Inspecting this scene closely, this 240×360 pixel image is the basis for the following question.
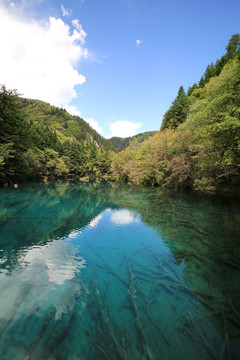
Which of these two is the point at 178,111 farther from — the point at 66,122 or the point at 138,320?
the point at 66,122

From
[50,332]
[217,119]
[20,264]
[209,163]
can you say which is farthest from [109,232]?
[209,163]

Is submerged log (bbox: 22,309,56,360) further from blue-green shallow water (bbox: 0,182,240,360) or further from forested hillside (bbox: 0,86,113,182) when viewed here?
forested hillside (bbox: 0,86,113,182)

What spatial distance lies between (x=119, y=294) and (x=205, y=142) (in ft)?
56.5

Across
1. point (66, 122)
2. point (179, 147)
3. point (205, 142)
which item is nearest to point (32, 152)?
point (179, 147)

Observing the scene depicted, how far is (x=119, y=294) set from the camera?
176 inches

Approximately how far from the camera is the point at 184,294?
4.44 m

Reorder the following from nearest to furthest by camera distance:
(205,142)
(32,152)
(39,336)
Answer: (39,336) < (205,142) < (32,152)

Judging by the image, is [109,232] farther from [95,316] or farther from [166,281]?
[95,316]

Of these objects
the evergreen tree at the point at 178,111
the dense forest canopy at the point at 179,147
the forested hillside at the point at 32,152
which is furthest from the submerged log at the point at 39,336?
the evergreen tree at the point at 178,111

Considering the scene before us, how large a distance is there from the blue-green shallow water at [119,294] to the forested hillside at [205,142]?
7264 millimetres

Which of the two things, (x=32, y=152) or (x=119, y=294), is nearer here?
(x=119, y=294)

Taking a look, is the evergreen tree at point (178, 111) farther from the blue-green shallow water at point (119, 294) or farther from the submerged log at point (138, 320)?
the submerged log at point (138, 320)

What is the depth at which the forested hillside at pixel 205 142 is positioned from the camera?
1194 centimetres

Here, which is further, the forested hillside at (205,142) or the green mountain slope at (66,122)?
the green mountain slope at (66,122)
